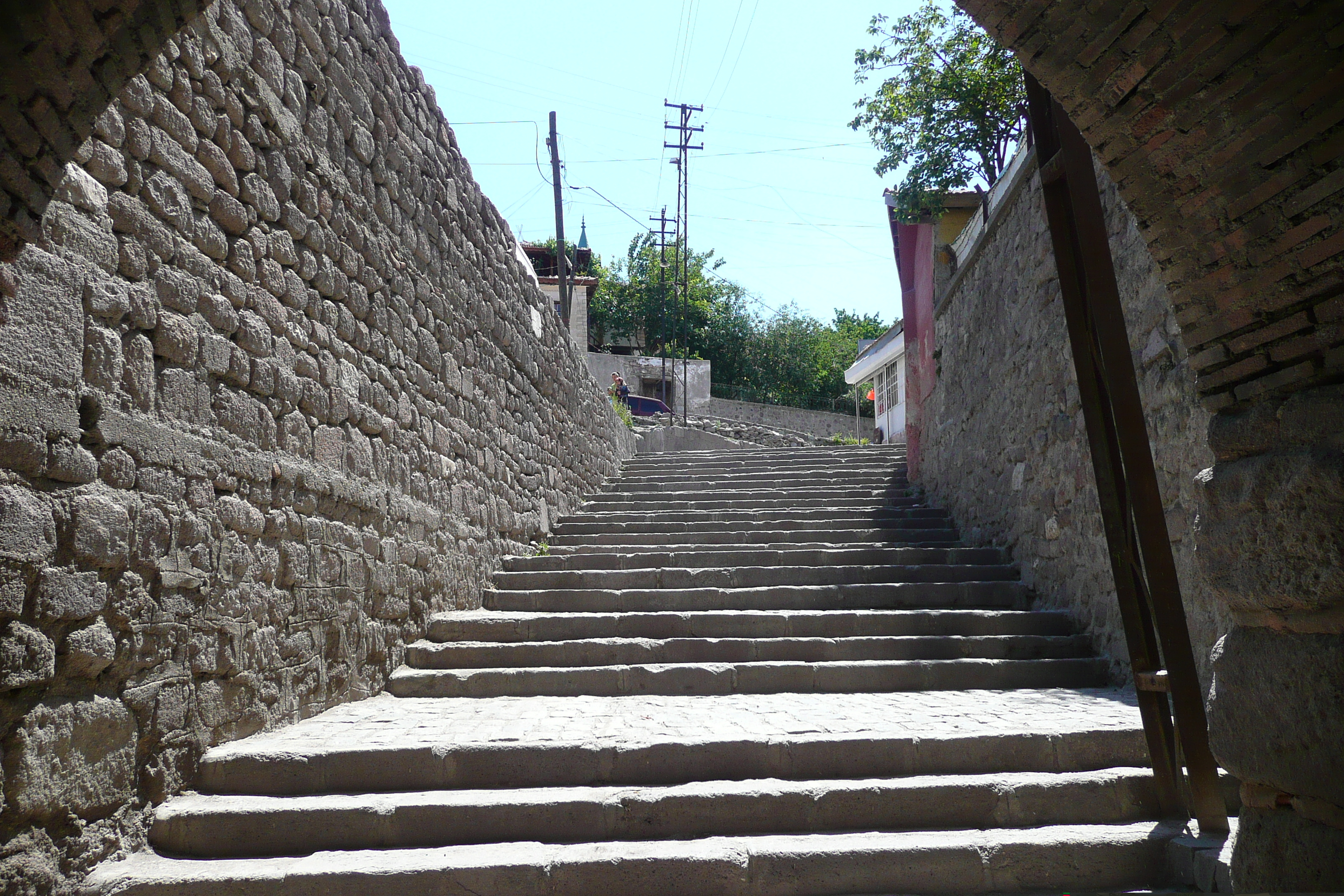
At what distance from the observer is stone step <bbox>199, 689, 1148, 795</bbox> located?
3.29m

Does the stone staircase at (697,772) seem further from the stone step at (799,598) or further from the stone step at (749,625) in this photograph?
the stone step at (799,598)

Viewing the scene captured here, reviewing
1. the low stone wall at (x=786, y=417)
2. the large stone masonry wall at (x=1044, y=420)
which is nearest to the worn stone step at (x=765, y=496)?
the large stone masonry wall at (x=1044, y=420)

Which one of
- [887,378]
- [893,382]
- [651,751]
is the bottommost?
[651,751]

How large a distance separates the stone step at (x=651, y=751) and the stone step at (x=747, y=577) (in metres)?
2.40

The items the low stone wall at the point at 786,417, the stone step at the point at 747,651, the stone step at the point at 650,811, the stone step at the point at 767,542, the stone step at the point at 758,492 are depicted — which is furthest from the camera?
the low stone wall at the point at 786,417

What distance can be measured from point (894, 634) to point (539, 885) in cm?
326

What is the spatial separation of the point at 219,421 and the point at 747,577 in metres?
4.03

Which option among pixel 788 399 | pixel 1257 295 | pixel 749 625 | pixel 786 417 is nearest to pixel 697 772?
pixel 749 625

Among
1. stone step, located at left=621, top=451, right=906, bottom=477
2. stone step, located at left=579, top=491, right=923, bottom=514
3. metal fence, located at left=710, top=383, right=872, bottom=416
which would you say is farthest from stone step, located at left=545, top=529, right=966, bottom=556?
metal fence, located at left=710, top=383, right=872, bottom=416

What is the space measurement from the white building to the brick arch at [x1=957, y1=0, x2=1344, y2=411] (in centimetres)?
1746

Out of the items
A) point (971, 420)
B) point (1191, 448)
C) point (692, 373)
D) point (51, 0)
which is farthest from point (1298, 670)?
point (692, 373)

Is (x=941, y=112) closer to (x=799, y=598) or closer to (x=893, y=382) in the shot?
(x=799, y=598)

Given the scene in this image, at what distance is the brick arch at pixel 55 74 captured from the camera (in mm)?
1614

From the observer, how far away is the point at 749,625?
18.1ft
